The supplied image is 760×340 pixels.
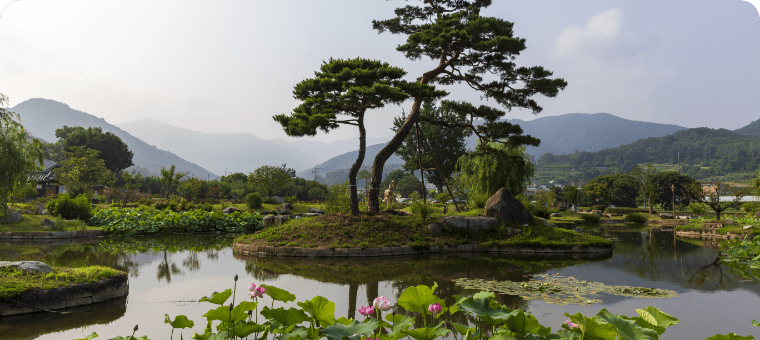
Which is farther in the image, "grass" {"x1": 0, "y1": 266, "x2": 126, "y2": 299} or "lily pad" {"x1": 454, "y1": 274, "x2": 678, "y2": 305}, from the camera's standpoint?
"lily pad" {"x1": 454, "y1": 274, "x2": 678, "y2": 305}

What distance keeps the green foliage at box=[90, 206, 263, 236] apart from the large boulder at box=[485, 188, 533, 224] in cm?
1089

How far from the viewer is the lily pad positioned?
233 inches

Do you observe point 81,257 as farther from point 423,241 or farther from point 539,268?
point 539,268

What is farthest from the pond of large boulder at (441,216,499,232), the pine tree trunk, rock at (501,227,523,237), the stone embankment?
the pine tree trunk

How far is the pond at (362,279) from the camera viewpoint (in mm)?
4773

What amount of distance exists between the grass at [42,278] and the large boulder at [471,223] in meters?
8.59

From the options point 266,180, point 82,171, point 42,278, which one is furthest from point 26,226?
point 82,171

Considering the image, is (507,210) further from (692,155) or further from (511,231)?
(692,155)

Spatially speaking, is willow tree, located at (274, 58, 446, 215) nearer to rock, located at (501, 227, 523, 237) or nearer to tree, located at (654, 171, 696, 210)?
rock, located at (501, 227, 523, 237)

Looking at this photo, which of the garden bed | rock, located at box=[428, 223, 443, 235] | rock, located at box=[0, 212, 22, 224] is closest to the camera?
the garden bed

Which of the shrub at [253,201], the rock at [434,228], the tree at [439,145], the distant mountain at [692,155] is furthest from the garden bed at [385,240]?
the distant mountain at [692,155]

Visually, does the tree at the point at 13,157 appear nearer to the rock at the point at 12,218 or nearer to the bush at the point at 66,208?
the rock at the point at 12,218

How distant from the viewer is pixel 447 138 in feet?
113

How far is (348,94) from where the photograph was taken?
35.7ft
